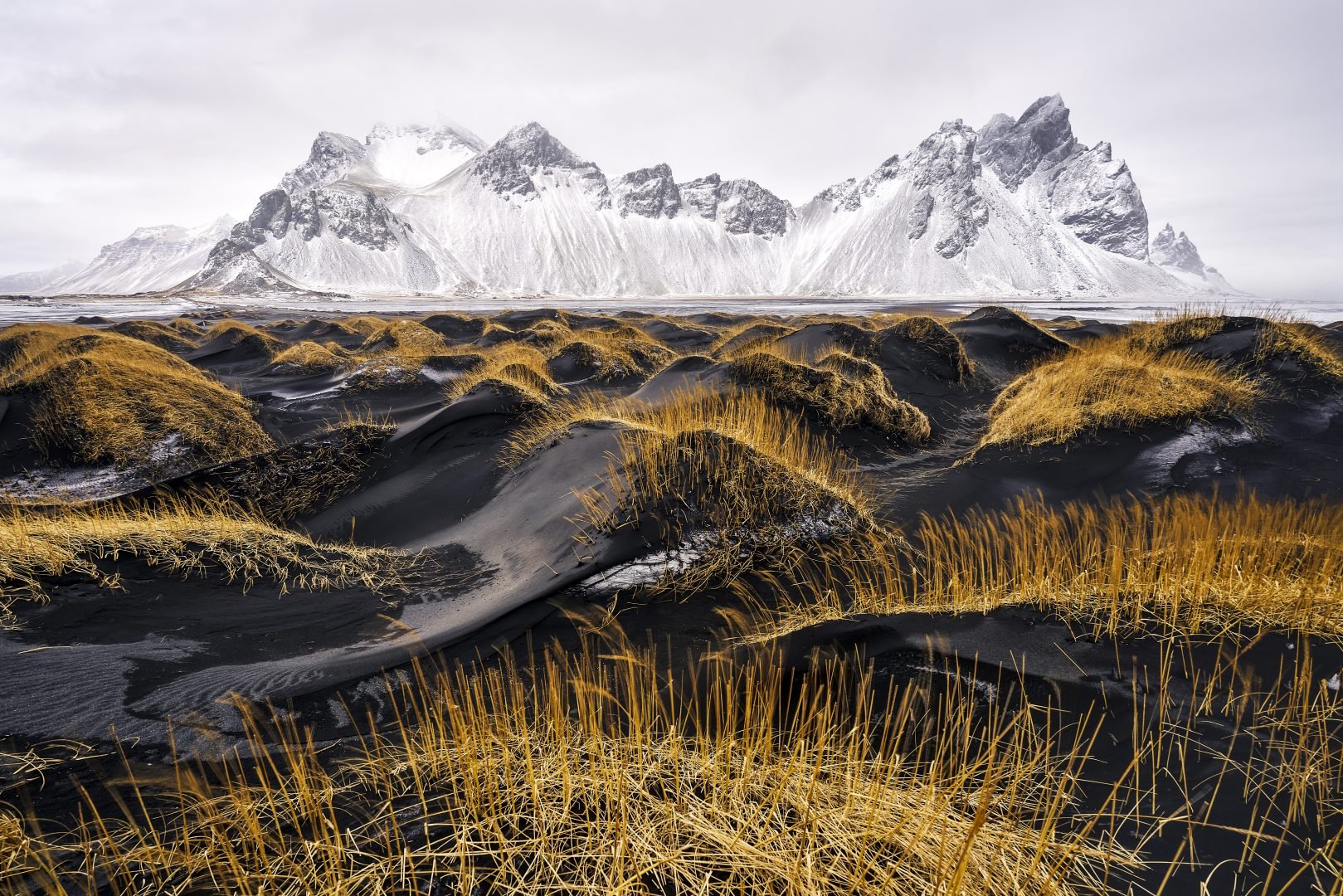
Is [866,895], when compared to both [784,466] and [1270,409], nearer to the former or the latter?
[784,466]

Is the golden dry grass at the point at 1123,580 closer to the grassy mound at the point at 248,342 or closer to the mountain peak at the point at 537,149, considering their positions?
the grassy mound at the point at 248,342

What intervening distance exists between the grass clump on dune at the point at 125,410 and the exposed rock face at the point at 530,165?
180533 mm

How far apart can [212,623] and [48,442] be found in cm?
863

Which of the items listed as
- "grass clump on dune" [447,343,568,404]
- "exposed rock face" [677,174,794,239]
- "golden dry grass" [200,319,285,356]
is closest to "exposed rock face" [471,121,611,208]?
"exposed rock face" [677,174,794,239]

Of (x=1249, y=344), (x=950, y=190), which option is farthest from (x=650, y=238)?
(x=1249, y=344)

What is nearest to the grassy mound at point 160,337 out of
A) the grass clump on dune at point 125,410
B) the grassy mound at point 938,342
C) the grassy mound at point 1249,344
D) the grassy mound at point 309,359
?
the grassy mound at point 309,359

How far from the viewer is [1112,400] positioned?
856 cm

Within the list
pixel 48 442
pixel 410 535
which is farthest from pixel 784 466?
pixel 48 442

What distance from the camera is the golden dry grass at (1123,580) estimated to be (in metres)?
3.17

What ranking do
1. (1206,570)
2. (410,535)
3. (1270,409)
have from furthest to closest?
(1270,409) → (410,535) → (1206,570)

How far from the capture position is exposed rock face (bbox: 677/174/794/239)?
187 m

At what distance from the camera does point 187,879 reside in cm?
176

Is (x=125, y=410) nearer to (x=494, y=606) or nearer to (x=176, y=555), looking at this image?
(x=176, y=555)

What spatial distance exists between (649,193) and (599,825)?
664 ft
